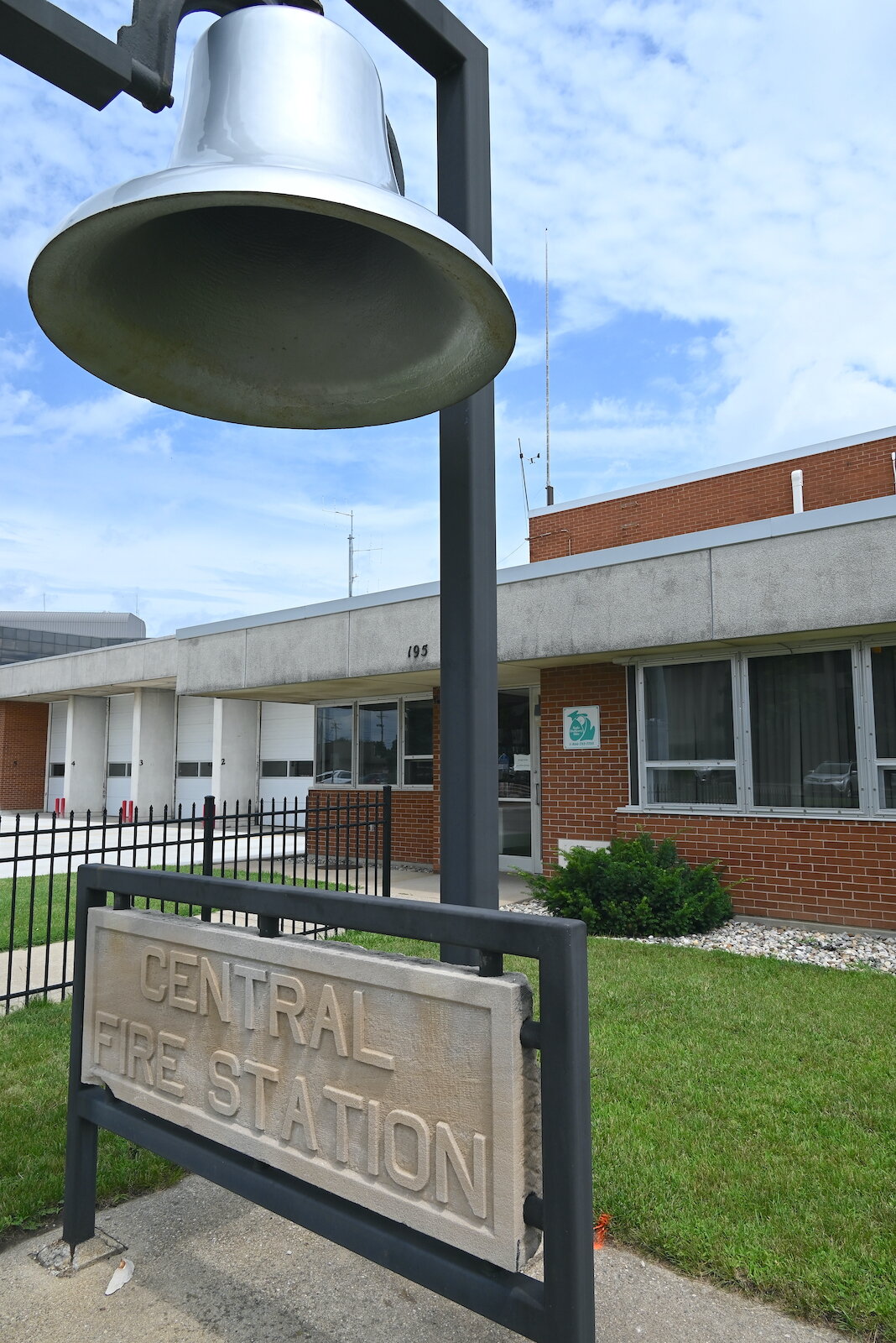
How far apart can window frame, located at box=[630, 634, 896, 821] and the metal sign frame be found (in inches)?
311

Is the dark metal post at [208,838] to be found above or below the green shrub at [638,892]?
above

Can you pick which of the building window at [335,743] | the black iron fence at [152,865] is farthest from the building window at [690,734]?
the building window at [335,743]

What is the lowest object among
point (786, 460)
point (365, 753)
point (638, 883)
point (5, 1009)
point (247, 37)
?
point (5, 1009)

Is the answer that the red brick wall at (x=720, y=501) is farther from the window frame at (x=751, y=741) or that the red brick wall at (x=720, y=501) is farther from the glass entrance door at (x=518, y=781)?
the window frame at (x=751, y=741)

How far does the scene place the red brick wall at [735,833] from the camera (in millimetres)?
8883

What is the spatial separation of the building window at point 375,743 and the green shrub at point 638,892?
5264 mm

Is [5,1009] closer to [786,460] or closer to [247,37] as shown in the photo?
[247,37]

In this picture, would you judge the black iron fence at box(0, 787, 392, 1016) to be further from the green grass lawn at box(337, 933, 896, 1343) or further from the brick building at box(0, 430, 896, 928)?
the brick building at box(0, 430, 896, 928)

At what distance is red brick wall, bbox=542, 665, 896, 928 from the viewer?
8.88 metres

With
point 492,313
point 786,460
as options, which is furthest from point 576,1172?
point 786,460

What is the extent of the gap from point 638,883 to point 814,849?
73.5 inches

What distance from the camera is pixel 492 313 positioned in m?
1.92

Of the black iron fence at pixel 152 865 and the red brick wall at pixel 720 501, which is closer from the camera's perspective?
the black iron fence at pixel 152 865

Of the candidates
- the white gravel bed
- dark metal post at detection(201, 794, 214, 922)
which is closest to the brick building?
the white gravel bed
